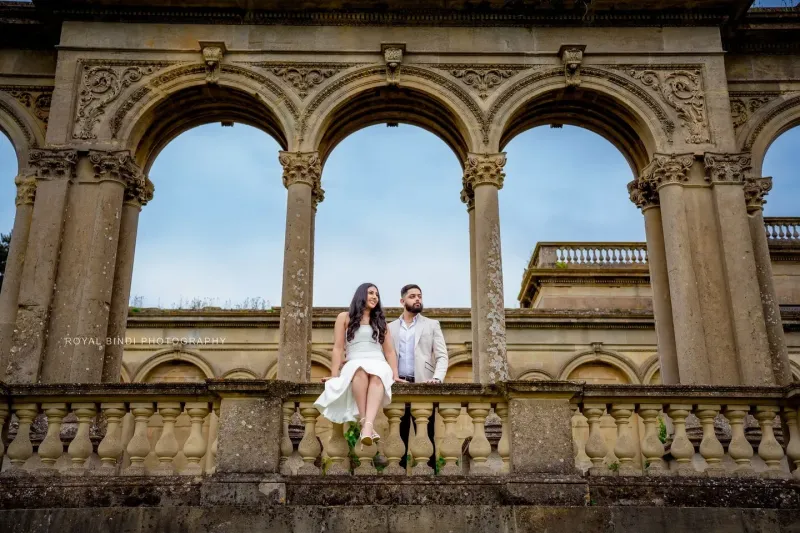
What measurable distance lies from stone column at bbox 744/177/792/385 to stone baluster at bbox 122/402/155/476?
10.0 m

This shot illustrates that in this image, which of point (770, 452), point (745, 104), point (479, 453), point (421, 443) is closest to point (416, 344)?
point (421, 443)

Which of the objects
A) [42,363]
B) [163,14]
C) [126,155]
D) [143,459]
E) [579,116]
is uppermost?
[163,14]

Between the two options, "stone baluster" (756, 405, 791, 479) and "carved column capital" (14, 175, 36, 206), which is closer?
"stone baluster" (756, 405, 791, 479)

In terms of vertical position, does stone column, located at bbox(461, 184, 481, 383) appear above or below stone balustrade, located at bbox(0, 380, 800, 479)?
above

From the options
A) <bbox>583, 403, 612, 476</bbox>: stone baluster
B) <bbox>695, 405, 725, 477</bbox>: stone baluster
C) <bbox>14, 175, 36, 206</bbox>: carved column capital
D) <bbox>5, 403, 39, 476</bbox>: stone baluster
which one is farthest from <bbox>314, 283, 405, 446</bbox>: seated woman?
<bbox>14, 175, 36, 206</bbox>: carved column capital

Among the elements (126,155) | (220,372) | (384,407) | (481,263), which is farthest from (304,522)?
(220,372)

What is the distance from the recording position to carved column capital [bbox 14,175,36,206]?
14.8 metres

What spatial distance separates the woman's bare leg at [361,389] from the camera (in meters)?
8.59

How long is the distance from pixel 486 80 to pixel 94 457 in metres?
9.28

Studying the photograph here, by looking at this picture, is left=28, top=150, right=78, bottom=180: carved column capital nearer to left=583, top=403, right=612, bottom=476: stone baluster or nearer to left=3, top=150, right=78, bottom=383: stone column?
left=3, top=150, right=78, bottom=383: stone column

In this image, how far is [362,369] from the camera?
875cm

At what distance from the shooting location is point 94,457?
992cm

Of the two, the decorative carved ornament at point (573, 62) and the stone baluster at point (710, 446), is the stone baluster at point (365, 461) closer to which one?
the stone baluster at point (710, 446)

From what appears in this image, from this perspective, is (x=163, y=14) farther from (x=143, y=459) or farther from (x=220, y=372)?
(x=220, y=372)
